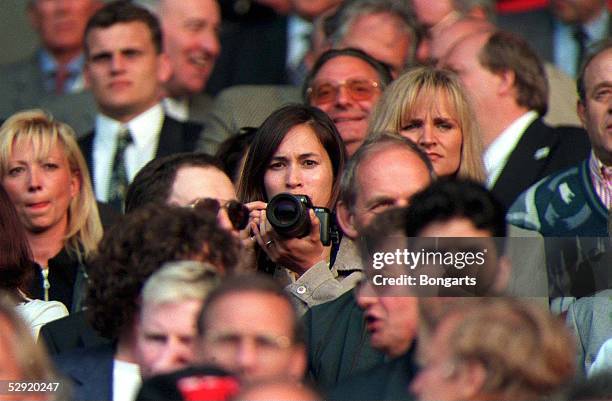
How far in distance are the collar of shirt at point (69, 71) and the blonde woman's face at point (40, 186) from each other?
251cm

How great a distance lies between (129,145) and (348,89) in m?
1.32

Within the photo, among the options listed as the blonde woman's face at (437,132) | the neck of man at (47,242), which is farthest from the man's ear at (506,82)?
the neck of man at (47,242)

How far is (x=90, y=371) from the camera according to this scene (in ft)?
16.7

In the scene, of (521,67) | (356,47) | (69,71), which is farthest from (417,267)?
(69,71)

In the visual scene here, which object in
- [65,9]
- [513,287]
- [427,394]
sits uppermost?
[65,9]

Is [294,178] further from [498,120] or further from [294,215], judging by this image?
[498,120]

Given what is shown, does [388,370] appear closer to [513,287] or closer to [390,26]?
[513,287]

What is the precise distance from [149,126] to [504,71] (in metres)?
1.74

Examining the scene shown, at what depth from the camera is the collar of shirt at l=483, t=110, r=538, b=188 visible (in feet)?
24.8

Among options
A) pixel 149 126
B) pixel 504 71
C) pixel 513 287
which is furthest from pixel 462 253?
pixel 149 126

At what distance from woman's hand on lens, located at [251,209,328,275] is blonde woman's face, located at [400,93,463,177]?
32.0 inches

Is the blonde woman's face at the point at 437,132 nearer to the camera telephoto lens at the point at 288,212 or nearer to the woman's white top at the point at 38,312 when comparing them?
the camera telephoto lens at the point at 288,212

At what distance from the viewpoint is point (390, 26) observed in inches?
321

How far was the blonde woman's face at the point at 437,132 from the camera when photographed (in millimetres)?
6594
